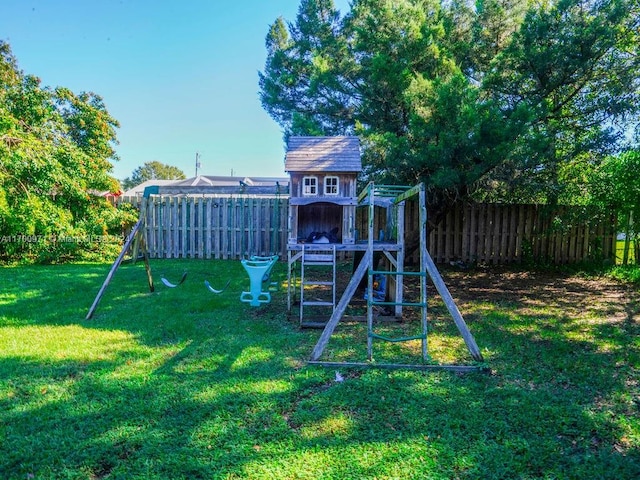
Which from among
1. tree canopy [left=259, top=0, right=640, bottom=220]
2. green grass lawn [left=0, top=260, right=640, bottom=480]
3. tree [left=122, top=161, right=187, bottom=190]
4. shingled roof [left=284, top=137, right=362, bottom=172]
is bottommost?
green grass lawn [left=0, top=260, right=640, bottom=480]

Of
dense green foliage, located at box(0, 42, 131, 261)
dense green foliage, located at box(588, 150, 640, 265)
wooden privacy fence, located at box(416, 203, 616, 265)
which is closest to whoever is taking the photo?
dense green foliage, located at box(588, 150, 640, 265)

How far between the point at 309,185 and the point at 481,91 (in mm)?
4421

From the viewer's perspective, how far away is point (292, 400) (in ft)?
9.28

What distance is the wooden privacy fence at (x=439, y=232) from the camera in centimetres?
977

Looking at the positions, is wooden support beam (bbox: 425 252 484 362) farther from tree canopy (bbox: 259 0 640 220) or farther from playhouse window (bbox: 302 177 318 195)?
tree canopy (bbox: 259 0 640 220)

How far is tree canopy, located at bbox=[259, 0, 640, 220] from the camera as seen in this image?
6246mm

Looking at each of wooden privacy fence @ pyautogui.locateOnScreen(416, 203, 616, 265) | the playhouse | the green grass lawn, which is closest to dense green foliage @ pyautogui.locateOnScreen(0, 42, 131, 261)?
the green grass lawn

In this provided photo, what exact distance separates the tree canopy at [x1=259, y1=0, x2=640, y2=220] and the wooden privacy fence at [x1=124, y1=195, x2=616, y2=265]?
42.7 inches

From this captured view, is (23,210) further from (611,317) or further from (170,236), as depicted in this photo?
(611,317)

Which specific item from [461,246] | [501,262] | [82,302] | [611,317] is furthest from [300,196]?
[501,262]

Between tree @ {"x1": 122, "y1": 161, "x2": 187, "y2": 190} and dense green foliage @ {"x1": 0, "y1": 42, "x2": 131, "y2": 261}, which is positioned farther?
tree @ {"x1": 122, "y1": 161, "x2": 187, "y2": 190}

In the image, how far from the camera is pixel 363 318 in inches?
200

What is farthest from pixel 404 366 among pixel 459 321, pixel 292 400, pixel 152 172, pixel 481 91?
pixel 152 172

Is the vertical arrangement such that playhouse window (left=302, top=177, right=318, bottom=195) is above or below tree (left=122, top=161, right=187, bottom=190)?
below
